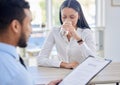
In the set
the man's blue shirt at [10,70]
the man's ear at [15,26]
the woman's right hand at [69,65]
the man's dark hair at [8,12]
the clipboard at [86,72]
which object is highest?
the man's dark hair at [8,12]

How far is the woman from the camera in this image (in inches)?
90.9

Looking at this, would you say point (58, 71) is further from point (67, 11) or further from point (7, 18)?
point (7, 18)

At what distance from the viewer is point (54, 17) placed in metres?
4.04

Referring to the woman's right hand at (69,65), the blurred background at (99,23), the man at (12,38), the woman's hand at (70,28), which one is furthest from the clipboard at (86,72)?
the blurred background at (99,23)

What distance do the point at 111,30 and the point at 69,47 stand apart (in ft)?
5.67

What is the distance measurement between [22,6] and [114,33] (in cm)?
314

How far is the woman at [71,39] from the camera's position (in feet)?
7.57

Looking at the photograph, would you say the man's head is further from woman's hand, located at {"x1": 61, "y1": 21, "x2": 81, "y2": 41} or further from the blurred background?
the blurred background

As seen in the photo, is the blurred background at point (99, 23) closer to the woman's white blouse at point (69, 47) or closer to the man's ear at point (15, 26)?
the woman's white blouse at point (69, 47)

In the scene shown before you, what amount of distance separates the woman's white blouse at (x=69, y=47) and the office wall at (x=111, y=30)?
1559mm

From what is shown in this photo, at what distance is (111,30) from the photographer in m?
3.95

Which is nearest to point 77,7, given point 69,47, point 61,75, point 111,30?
point 69,47

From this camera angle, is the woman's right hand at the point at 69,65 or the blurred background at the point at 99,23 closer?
the woman's right hand at the point at 69,65

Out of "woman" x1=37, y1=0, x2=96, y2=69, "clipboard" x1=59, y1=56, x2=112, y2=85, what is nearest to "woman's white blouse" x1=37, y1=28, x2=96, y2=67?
"woman" x1=37, y1=0, x2=96, y2=69
